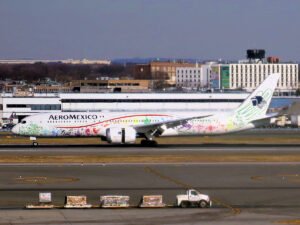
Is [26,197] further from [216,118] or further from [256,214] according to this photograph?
[216,118]

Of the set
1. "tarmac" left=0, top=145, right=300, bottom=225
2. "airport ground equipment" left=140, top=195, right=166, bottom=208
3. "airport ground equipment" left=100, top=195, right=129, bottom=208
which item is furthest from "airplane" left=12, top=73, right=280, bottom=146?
"airport ground equipment" left=140, top=195, right=166, bottom=208

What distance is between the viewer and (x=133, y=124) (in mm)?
82750

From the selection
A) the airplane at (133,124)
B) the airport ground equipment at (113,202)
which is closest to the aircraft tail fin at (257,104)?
the airplane at (133,124)

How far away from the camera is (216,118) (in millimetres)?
83938

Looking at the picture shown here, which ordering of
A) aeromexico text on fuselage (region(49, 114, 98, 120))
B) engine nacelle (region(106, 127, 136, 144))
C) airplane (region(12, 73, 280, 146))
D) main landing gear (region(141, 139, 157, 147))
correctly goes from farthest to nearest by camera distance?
main landing gear (region(141, 139, 157, 147)) → aeromexico text on fuselage (region(49, 114, 98, 120)) → airplane (region(12, 73, 280, 146)) → engine nacelle (region(106, 127, 136, 144))

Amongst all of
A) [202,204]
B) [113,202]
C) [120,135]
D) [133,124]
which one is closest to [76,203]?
[113,202]

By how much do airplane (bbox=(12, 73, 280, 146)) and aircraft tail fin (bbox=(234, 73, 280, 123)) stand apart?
0.10m

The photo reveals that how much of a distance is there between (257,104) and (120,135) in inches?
597

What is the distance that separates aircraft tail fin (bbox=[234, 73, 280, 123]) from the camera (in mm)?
85312

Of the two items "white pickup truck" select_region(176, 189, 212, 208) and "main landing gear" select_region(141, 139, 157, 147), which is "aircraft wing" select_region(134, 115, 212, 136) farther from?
"white pickup truck" select_region(176, 189, 212, 208)

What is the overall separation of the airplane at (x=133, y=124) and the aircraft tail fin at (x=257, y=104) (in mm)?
96

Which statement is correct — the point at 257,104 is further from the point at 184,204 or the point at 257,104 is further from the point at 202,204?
the point at 184,204

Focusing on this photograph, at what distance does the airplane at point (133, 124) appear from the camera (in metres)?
81.4

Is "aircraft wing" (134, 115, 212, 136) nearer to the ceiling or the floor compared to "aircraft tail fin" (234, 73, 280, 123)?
nearer to the floor
